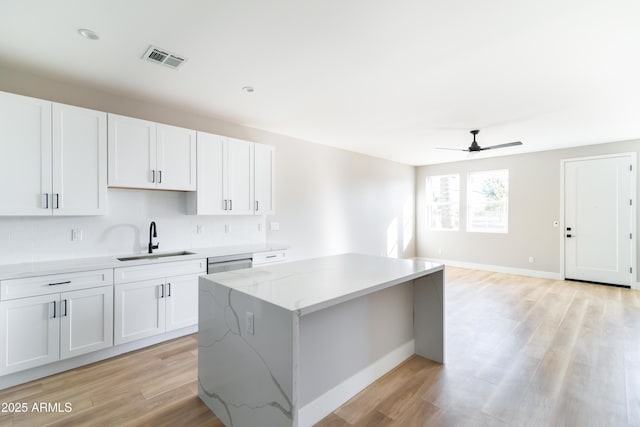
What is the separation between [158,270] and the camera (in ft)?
9.91

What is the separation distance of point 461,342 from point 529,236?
4.34 metres

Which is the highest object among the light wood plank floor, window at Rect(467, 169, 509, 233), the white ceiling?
the white ceiling

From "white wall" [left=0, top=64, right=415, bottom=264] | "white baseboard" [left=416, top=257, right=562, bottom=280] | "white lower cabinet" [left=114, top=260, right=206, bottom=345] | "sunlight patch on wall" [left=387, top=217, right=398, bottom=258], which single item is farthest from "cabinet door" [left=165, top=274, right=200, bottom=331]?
"white baseboard" [left=416, top=257, right=562, bottom=280]

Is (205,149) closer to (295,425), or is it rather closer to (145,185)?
(145,185)

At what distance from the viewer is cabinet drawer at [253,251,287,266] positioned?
3.80m

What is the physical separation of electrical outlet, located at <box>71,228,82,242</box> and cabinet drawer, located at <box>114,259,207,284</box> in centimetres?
62

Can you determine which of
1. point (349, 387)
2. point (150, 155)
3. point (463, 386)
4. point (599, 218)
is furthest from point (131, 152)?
point (599, 218)

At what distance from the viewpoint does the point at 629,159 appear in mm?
5164

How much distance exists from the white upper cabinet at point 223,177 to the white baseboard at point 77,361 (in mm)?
1420

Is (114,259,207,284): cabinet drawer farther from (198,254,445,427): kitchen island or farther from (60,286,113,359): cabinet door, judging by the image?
(198,254,445,427): kitchen island

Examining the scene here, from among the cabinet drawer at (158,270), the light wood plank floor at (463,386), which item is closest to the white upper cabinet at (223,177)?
the cabinet drawer at (158,270)

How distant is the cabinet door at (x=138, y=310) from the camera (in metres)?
2.78

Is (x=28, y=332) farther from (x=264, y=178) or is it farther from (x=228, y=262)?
(x=264, y=178)

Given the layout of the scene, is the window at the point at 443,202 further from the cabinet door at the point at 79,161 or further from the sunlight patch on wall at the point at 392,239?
the cabinet door at the point at 79,161
